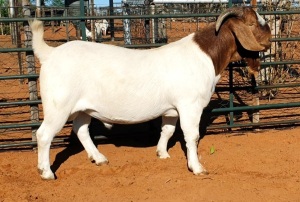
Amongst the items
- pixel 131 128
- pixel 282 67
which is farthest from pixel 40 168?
pixel 282 67

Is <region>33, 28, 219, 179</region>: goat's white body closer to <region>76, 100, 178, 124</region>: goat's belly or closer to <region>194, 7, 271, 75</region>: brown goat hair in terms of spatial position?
<region>76, 100, 178, 124</region>: goat's belly

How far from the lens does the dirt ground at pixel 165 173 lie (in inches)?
188

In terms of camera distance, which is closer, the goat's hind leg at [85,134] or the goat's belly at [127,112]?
the goat's belly at [127,112]

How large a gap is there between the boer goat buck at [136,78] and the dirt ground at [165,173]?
0.31 metres

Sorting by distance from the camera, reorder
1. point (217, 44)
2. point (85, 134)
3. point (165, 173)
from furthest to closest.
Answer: point (85, 134) < point (217, 44) < point (165, 173)

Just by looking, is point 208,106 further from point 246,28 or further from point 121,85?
point 121,85

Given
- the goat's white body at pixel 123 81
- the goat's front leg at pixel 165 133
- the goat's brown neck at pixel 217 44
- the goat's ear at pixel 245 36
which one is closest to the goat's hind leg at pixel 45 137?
the goat's white body at pixel 123 81

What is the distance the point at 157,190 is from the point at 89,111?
1.22 metres

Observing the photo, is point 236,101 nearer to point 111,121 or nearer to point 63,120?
point 111,121

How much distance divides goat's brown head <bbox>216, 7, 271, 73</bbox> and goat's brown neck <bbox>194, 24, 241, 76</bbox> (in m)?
0.07

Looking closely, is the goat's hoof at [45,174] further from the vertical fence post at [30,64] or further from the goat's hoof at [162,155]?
the goat's hoof at [162,155]

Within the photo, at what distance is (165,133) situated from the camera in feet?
19.4

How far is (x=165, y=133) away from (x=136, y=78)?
1040 mm

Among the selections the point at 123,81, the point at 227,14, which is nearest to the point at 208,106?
the point at 227,14
